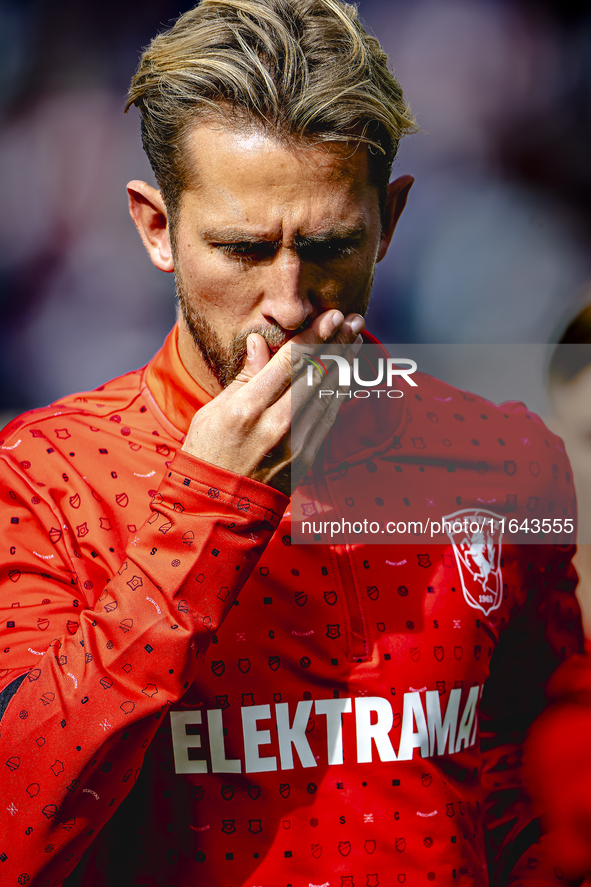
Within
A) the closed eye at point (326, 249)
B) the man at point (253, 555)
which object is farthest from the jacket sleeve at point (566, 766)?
the closed eye at point (326, 249)

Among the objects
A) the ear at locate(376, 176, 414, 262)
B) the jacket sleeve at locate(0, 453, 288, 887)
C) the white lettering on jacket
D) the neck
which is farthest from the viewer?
the ear at locate(376, 176, 414, 262)

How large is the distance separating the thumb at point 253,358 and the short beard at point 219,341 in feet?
0.07

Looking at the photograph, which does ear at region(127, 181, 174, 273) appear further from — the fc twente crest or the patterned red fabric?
the fc twente crest

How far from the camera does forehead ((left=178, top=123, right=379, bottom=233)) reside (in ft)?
3.42

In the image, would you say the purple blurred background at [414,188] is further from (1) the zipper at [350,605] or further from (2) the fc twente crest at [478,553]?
(1) the zipper at [350,605]

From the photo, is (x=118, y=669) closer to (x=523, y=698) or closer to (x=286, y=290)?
(x=286, y=290)

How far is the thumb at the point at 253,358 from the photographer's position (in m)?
1.01

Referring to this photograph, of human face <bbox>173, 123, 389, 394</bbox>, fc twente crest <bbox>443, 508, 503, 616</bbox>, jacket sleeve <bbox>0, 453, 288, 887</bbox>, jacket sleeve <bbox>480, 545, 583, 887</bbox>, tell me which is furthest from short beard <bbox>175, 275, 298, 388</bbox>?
jacket sleeve <bbox>480, 545, 583, 887</bbox>

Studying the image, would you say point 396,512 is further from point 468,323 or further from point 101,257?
point 468,323

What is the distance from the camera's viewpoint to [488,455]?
4.39 ft

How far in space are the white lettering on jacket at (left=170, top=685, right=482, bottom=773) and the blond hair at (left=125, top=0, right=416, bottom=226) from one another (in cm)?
80

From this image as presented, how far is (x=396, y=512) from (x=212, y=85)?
2.48 ft

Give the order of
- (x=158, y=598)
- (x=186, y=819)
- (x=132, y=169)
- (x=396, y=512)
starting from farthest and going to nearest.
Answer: (x=132, y=169)
(x=396, y=512)
(x=186, y=819)
(x=158, y=598)

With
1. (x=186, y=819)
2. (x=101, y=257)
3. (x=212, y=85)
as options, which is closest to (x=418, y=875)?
(x=186, y=819)
